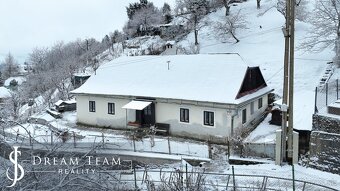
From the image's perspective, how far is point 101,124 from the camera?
992 inches

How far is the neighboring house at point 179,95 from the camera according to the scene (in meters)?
21.4

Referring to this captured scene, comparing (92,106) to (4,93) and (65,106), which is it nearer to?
(65,106)

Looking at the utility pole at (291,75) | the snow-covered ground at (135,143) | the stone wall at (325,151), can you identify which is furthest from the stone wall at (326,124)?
the snow-covered ground at (135,143)

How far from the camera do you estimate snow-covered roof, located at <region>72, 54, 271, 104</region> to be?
2211cm

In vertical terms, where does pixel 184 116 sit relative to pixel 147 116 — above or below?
above

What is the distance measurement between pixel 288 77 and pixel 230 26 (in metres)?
33.1

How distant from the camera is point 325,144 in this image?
15.5 m

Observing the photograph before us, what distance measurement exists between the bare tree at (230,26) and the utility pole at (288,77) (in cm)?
3177

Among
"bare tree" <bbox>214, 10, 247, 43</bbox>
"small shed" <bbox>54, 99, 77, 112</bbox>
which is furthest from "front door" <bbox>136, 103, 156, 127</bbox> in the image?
"bare tree" <bbox>214, 10, 247, 43</bbox>

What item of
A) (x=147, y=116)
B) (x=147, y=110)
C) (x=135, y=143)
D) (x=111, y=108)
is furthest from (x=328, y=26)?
(x=135, y=143)

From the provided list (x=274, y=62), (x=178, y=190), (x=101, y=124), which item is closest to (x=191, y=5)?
(x=274, y=62)

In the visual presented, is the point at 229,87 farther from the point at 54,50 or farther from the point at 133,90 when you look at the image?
the point at 54,50

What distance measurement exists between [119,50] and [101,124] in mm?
33193

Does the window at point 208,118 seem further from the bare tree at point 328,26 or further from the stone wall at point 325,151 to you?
the bare tree at point 328,26
